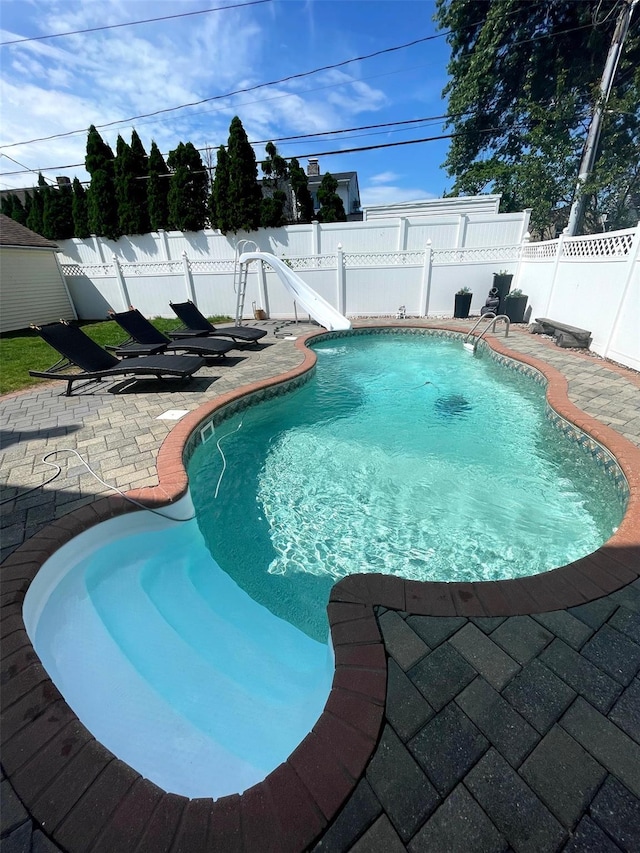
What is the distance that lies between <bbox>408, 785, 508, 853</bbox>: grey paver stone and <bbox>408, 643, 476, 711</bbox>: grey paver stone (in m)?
0.30

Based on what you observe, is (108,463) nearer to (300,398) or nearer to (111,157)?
(300,398)

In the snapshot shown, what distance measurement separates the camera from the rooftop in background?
13.2 meters

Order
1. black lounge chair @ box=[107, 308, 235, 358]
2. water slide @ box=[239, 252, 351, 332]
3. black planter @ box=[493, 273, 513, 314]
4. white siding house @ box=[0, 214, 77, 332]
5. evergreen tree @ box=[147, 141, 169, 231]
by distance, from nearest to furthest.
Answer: black lounge chair @ box=[107, 308, 235, 358], water slide @ box=[239, 252, 351, 332], black planter @ box=[493, 273, 513, 314], white siding house @ box=[0, 214, 77, 332], evergreen tree @ box=[147, 141, 169, 231]

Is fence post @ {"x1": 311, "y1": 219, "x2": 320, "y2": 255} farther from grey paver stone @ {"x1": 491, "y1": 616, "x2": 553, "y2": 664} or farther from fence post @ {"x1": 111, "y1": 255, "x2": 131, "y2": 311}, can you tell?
grey paver stone @ {"x1": 491, "y1": 616, "x2": 553, "y2": 664}

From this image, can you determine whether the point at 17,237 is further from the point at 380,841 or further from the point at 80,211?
the point at 380,841

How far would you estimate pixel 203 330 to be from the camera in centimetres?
852

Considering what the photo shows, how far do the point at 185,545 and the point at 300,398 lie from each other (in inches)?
141

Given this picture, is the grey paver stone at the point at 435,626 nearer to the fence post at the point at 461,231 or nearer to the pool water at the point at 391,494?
the pool water at the point at 391,494

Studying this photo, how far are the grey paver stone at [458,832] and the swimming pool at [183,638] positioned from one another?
0.73m

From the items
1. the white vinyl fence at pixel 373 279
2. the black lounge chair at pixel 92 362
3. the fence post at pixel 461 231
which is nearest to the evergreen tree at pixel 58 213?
the white vinyl fence at pixel 373 279

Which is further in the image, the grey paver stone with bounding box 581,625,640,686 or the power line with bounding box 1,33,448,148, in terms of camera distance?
the power line with bounding box 1,33,448,148

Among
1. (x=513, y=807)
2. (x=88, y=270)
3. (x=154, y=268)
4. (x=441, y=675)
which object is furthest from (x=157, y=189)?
(x=513, y=807)

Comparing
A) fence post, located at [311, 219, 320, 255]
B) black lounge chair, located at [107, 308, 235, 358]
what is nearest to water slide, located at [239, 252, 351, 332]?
fence post, located at [311, 219, 320, 255]

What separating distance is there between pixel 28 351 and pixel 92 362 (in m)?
4.94
